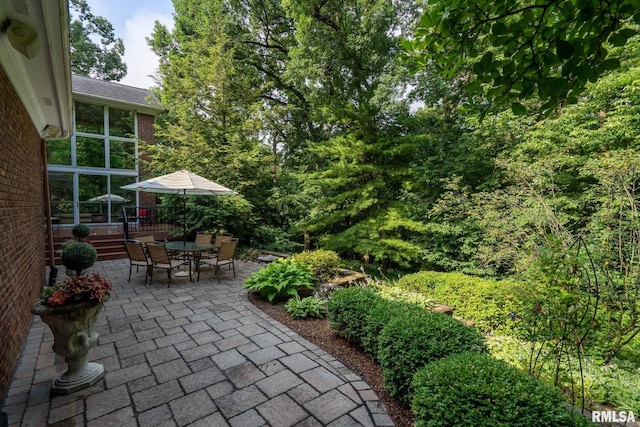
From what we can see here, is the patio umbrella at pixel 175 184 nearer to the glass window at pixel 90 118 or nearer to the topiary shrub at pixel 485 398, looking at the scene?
the topiary shrub at pixel 485 398

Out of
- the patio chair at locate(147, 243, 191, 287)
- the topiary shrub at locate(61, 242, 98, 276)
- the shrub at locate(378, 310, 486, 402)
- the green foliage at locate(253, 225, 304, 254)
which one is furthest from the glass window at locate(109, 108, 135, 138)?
the shrub at locate(378, 310, 486, 402)

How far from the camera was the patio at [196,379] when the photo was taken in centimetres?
211

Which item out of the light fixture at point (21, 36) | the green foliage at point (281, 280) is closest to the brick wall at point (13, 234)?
the light fixture at point (21, 36)

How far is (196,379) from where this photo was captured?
257cm

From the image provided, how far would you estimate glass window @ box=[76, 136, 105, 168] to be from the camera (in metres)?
10.6

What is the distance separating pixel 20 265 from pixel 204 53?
31.6ft

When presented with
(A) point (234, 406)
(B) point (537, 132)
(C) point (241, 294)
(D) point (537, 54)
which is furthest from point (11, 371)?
(B) point (537, 132)

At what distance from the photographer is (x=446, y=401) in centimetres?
167

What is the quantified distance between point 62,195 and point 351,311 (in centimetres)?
1285

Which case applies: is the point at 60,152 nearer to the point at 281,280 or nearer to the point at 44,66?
the point at 44,66

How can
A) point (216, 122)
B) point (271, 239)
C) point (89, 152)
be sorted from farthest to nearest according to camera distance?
point (89, 152) → point (271, 239) → point (216, 122)

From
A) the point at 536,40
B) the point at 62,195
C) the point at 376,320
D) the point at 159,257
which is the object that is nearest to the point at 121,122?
the point at 62,195

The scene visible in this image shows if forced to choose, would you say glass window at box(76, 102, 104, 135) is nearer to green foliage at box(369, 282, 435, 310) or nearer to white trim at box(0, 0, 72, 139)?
white trim at box(0, 0, 72, 139)

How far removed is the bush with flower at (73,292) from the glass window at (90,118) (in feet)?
38.0
